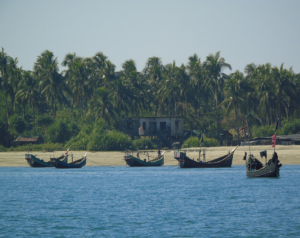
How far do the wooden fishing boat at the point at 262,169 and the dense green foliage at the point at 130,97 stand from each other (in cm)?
2907

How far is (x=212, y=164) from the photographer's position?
5928 cm

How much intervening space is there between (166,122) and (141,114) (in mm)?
14831

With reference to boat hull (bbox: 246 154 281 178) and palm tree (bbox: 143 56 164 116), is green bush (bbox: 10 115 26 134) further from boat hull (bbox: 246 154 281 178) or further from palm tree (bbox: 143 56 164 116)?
boat hull (bbox: 246 154 281 178)

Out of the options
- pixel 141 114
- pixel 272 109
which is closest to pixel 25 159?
pixel 141 114

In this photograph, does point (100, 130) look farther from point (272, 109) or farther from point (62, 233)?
point (62, 233)

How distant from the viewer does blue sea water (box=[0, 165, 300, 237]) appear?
24.4 meters

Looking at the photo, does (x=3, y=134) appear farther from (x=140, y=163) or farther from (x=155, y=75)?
(x=155, y=75)

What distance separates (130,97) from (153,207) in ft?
191

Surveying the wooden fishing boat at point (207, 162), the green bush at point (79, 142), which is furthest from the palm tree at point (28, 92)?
the wooden fishing boat at point (207, 162)

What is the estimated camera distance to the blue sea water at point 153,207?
24.4 metres

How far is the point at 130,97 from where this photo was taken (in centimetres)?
8862

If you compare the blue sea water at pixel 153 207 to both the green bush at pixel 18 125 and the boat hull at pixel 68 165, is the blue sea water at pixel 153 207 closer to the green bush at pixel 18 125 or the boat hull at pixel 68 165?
the boat hull at pixel 68 165

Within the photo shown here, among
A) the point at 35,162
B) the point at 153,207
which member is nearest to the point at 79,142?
the point at 35,162

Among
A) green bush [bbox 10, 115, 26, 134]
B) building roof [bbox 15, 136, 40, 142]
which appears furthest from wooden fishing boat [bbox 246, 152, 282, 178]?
green bush [bbox 10, 115, 26, 134]
